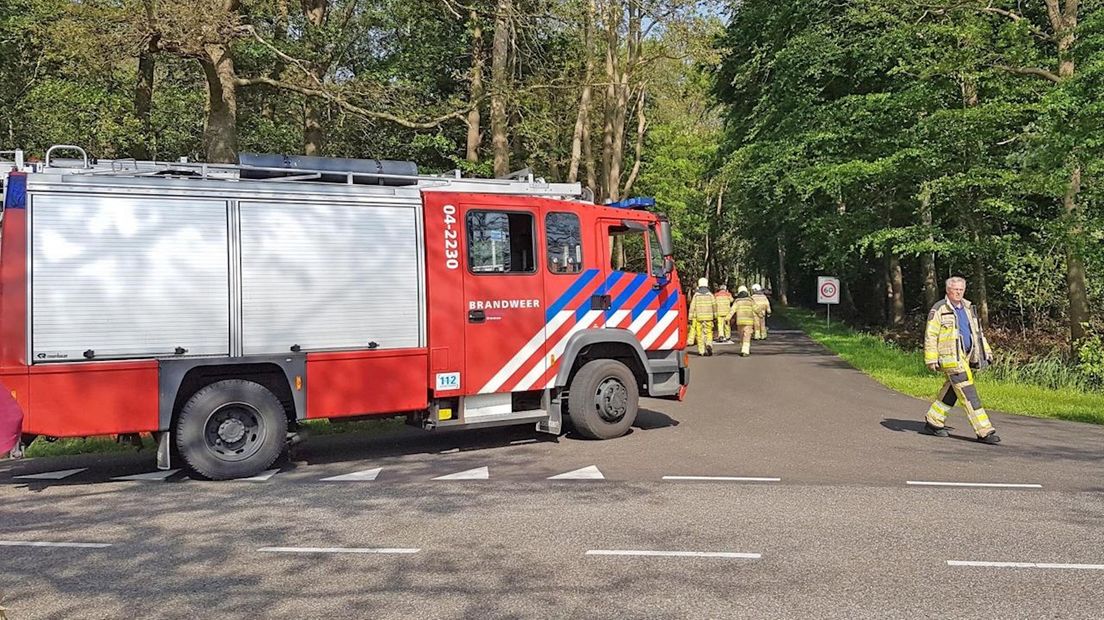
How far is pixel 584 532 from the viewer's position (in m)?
6.18

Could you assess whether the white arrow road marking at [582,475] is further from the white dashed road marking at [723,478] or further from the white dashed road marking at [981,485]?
the white dashed road marking at [981,485]

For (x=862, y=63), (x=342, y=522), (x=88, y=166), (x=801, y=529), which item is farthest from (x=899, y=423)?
(x=862, y=63)

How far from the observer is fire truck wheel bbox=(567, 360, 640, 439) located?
33.1 ft

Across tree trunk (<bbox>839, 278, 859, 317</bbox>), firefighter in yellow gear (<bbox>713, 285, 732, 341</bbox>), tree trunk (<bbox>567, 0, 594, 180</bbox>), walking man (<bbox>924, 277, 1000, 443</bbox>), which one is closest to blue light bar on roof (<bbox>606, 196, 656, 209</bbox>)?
walking man (<bbox>924, 277, 1000, 443</bbox>)

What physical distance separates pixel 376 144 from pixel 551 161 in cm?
503

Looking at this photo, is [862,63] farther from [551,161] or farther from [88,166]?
[88,166]

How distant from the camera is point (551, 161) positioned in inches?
1024

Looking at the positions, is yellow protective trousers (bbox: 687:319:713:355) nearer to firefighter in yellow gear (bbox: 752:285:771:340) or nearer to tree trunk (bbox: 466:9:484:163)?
firefighter in yellow gear (bbox: 752:285:771:340)

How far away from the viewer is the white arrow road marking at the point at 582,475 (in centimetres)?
814

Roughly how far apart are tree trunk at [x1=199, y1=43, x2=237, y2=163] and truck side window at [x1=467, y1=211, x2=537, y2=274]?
6666mm

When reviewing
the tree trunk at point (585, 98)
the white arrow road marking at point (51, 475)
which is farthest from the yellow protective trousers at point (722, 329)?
the white arrow road marking at point (51, 475)

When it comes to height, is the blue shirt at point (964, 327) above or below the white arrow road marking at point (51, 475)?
above

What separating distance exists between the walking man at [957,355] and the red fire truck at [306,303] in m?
2.94

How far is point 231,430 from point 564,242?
4.07m
